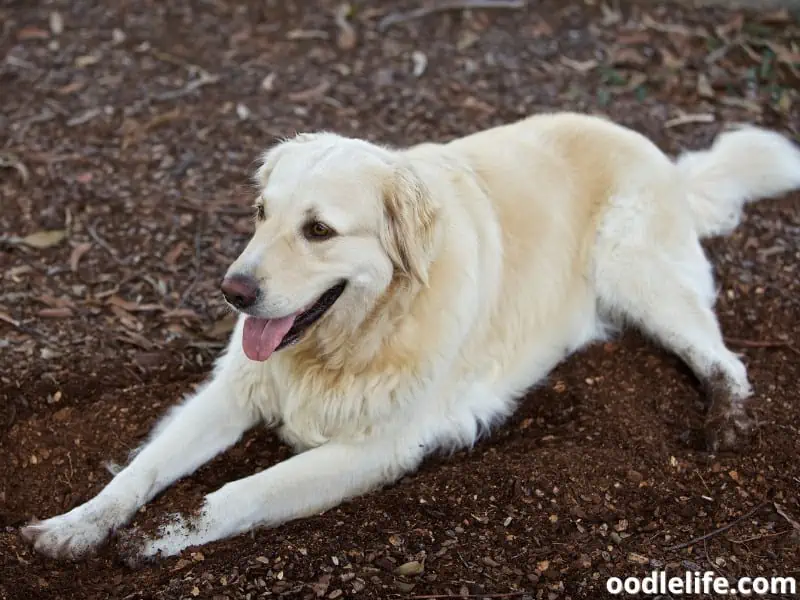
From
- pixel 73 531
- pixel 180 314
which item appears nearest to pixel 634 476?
pixel 73 531

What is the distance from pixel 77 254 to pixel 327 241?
6.99 ft

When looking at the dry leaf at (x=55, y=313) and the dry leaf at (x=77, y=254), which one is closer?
the dry leaf at (x=55, y=313)

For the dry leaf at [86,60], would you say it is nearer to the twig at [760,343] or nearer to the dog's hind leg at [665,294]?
the dog's hind leg at [665,294]

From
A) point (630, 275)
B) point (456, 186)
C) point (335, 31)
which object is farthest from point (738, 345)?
point (335, 31)

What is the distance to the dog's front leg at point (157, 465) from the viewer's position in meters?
3.14

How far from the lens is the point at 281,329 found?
3125 mm

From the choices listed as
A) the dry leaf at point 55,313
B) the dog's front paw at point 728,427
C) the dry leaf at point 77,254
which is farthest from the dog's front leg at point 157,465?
the dog's front paw at point 728,427

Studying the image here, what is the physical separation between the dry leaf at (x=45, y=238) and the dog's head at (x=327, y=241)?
1896 millimetres

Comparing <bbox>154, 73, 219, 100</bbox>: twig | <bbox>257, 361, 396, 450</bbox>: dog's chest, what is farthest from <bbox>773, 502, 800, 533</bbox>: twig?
<bbox>154, 73, 219, 100</bbox>: twig

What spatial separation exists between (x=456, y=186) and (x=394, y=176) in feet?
1.96

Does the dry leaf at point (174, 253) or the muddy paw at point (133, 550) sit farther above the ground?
the dry leaf at point (174, 253)

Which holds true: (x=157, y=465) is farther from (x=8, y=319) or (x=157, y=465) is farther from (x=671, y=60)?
(x=671, y=60)

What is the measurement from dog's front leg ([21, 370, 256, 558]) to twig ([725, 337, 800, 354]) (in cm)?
234

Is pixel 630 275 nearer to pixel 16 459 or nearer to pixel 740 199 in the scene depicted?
pixel 740 199
